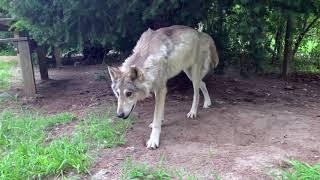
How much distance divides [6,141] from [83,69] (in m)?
6.40

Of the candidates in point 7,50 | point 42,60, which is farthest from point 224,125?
point 7,50

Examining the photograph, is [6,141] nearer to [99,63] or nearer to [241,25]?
[241,25]

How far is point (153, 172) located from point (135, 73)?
3.99ft

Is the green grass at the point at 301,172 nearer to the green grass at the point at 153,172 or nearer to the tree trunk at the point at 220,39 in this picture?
the green grass at the point at 153,172

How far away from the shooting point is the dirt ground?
13.6 feet

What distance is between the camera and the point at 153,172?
Result: 3.94 metres

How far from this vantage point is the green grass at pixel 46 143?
13.4ft

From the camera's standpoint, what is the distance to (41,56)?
9.18m

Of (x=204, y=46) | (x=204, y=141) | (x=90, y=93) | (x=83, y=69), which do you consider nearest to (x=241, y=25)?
(x=204, y=46)

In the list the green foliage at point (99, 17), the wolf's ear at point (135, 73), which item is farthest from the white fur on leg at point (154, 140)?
the green foliage at point (99, 17)

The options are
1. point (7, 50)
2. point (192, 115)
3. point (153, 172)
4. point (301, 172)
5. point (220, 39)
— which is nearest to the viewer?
point (301, 172)

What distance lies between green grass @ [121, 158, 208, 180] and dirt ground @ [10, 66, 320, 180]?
102 millimetres

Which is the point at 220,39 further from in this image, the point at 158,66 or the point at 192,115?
the point at 158,66

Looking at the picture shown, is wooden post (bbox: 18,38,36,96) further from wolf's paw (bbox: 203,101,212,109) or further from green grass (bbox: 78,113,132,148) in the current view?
wolf's paw (bbox: 203,101,212,109)
